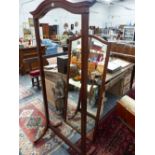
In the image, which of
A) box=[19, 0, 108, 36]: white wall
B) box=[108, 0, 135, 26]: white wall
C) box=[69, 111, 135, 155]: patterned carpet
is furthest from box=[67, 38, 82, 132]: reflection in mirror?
box=[108, 0, 135, 26]: white wall

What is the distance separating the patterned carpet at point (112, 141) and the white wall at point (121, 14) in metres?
10.8

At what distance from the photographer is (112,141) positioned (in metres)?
2.01

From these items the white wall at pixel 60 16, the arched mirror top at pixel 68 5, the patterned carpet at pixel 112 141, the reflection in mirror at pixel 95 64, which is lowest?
the patterned carpet at pixel 112 141

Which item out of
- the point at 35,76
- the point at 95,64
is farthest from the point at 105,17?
the point at 95,64

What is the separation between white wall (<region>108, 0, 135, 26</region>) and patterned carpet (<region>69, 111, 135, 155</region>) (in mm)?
10786

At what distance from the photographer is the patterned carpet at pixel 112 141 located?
1.85m

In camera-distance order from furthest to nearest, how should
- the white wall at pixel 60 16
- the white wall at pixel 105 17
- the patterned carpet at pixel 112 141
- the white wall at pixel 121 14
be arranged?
the white wall at pixel 121 14, the white wall at pixel 105 17, the white wall at pixel 60 16, the patterned carpet at pixel 112 141

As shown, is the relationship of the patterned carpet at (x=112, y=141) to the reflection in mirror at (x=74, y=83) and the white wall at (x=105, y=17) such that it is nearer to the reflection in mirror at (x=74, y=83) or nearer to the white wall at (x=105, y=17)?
the reflection in mirror at (x=74, y=83)

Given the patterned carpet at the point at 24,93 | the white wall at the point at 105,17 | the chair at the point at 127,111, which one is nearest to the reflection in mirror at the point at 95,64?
the chair at the point at 127,111

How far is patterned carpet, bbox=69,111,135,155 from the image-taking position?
1846 mm
